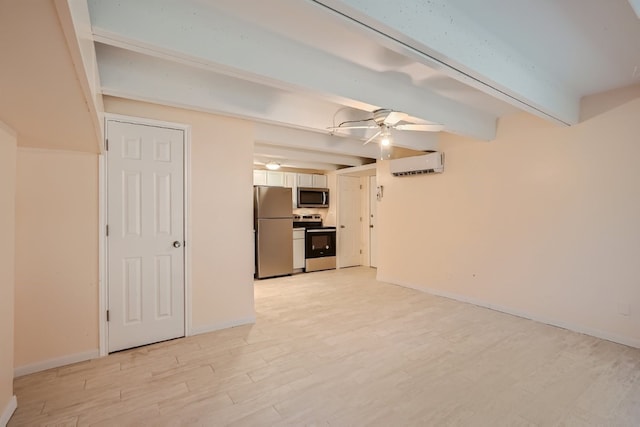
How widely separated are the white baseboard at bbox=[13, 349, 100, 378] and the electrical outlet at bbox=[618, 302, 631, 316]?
15.8ft


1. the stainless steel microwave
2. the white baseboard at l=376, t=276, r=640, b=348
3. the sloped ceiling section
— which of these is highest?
the sloped ceiling section

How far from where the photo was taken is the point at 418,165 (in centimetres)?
461

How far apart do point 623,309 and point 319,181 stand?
5.17m

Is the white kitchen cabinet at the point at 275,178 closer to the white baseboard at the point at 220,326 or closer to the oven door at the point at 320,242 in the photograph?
the oven door at the point at 320,242

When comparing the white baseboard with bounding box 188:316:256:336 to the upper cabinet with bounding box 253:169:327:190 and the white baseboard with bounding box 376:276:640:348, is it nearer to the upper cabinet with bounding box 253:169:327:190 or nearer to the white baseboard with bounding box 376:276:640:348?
the white baseboard with bounding box 376:276:640:348

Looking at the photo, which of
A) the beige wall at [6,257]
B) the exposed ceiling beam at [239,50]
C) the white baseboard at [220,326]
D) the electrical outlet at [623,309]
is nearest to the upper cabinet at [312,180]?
the white baseboard at [220,326]

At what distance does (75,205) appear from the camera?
254cm

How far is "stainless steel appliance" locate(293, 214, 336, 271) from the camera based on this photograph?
20.2 ft

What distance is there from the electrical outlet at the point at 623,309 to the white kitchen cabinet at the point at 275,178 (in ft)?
17.3

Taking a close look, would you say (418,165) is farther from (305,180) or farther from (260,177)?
(260,177)

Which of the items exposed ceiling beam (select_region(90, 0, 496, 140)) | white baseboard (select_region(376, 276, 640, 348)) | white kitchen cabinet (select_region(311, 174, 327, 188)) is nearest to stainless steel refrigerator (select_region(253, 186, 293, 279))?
white kitchen cabinet (select_region(311, 174, 327, 188))

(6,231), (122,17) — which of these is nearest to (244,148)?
(122,17)

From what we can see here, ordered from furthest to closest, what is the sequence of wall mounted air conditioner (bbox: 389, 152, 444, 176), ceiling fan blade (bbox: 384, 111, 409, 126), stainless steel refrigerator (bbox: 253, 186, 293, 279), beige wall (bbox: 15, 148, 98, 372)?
stainless steel refrigerator (bbox: 253, 186, 293, 279) → wall mounted air conditioner (bbox: 389, 152, 444, 176) → ceiling fan blade (bbox: 384, 111, 409, 126) → beige wall (bbox: 15, 148, 98, 372)

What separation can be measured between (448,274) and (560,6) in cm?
338
